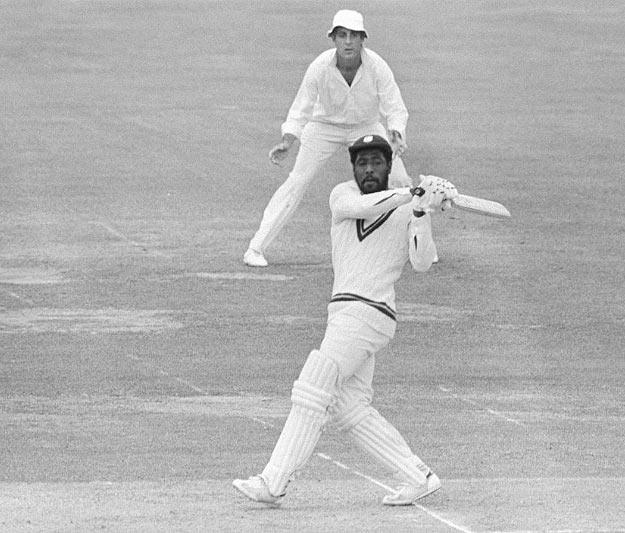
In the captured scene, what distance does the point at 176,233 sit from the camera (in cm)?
1934

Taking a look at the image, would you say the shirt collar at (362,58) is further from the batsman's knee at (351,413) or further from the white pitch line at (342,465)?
the batsman's knee at (351,413)

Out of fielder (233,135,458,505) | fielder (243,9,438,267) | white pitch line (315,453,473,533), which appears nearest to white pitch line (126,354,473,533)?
white pitch line (315,453,473,533)

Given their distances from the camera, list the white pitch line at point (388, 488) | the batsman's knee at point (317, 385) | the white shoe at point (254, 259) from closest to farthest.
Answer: the white pitch line at point (388, 488), the batsman's knee at point (317, 385), the white shoe at point (254, 259)

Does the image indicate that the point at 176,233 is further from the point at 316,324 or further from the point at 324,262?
the point at 316,324

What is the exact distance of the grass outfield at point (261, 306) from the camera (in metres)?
10.4

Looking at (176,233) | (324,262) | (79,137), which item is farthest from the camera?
(79,137)

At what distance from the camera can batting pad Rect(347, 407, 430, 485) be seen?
32.2 ft

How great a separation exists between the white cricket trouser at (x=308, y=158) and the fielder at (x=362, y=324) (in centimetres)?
656

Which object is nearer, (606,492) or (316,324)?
(606,492)

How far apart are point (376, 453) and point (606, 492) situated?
128cm

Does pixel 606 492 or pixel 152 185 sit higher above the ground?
pixel 606 492

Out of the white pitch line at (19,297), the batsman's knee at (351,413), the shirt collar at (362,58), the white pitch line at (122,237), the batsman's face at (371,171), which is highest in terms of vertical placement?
the batsman's face at (371,171)

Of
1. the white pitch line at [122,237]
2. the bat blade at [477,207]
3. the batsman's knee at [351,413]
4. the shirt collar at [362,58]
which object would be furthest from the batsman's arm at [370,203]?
the white pitch line at [122,237]

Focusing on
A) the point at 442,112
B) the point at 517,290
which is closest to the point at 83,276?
the point at 517,290
